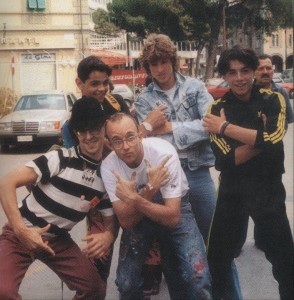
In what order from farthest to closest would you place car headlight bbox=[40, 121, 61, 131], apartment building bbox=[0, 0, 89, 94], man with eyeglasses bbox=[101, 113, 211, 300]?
1. apartment building bbox=[0, 0, 89, 94]
2. car headlight bbox=[40, 121, 61, 131]
3. man with eyeglasses bbox=[101, 113, 211, 300]

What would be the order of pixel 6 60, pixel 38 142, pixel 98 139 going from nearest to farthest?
pixel 98 139 < pixel 38 142 < pixel 6 60

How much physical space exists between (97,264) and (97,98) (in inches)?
35.1

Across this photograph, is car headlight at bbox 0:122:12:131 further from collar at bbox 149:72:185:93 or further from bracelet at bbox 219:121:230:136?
bracelet at bbox 219:121:230:136

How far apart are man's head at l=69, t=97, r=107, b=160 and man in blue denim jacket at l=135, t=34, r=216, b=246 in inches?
10.8

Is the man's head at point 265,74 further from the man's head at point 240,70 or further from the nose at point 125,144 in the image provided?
the nose at point 125,144

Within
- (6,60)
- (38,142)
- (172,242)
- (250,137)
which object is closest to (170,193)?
(172,242)

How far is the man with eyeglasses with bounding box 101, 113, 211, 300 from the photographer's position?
245 centimetres

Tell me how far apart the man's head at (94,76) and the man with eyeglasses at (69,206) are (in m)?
0.34

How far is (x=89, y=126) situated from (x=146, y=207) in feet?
1.65

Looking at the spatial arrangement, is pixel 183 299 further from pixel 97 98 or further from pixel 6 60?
pixel 6 60

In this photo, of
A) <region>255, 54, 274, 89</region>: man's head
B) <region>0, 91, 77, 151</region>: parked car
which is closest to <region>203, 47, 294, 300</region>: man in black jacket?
<region>255, 54, 274, 89</region>: man's head

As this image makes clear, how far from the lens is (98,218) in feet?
9.56

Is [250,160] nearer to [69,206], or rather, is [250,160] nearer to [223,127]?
[223,127]

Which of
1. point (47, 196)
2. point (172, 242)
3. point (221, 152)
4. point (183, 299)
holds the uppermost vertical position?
point (221, 152)
